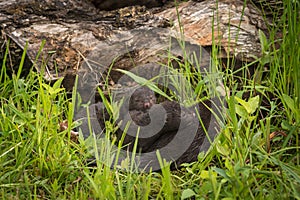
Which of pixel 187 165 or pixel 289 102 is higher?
pixel 289 102

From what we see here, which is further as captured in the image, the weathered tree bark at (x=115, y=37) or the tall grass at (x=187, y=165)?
the weathered tree bark at (x=115, y=37)

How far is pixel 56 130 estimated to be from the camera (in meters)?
2.10

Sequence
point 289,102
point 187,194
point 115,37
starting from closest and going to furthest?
point 187,194 < point 289,102 < point 115,37

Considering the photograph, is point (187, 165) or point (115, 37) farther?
point (115, 37)

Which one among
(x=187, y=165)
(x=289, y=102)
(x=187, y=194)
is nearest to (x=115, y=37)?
(x=187, y=165)

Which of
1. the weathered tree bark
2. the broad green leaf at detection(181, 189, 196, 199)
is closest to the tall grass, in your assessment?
the broad green leaf at detection(181, 189, 196, 199)

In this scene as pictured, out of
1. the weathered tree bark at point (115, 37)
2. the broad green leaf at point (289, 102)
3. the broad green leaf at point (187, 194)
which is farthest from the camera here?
the weathered tree bark at point (115, 37)

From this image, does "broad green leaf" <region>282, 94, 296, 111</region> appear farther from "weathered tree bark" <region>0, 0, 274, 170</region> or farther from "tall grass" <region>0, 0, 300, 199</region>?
"weathered tree bark" <region>0, 0, 274, 170</region>

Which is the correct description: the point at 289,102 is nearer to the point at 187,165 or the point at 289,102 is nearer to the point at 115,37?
the point at 187,165

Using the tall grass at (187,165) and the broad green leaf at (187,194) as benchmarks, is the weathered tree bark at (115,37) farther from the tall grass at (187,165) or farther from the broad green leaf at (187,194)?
the broad green leaf at (187,194)

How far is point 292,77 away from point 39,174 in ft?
3.94

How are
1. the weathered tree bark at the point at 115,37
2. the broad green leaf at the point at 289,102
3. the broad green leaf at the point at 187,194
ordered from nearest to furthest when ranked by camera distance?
1. the broad green leaf at the point at 187,194
2. the broad green leaf at the point at 289,102
3. the weathered tree bark at the point at 115,37

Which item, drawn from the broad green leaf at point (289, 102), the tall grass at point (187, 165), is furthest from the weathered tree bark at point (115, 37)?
the broad green leaf at point (289, 102)

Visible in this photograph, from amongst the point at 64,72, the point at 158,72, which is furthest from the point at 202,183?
the point at 64,72
